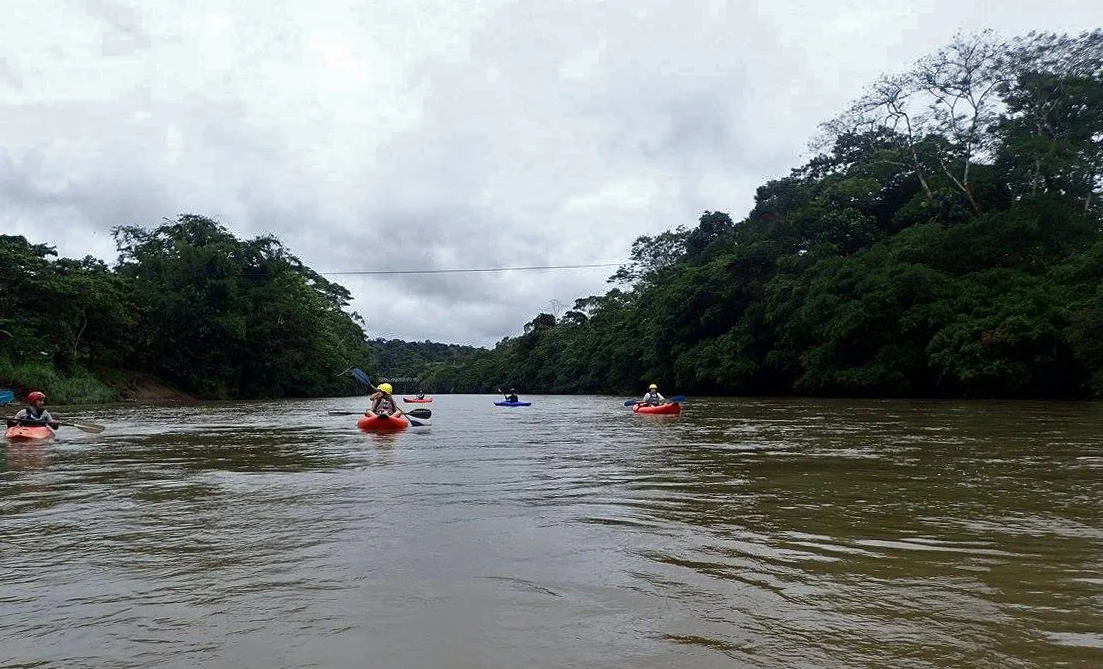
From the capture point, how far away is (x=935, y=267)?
30188 mm

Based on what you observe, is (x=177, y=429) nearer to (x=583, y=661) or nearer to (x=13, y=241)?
(x=583, y=661)

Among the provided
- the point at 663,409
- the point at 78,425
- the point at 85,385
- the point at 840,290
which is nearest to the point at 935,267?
the point at 840,290

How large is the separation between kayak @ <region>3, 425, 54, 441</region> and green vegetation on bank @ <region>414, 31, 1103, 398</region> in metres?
26.0

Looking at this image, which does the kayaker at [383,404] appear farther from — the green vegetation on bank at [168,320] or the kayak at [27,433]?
the green vegetation on bank at [168,320]

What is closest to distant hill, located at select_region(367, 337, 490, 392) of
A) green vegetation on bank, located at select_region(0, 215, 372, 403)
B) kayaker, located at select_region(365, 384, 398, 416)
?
green vegetation on bank, located at select_region(0, 215, 372, 403)

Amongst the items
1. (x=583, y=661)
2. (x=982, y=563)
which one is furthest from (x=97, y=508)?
(x=982, y=563)

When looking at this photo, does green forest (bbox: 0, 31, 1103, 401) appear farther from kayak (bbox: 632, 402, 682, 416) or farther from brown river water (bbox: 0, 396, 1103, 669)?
brown river water (bbox: 0, 396, 1103, 669)

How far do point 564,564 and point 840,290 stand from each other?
30.2 metres

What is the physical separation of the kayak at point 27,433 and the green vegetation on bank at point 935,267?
2604 centimetres

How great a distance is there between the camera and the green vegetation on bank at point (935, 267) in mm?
25031

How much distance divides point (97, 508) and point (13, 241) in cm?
3140

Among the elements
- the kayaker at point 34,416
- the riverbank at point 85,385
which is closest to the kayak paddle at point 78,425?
the kayaker at point 34,416

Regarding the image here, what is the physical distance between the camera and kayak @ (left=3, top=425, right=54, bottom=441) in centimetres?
1280

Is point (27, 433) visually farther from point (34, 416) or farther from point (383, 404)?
point (383, 404)
